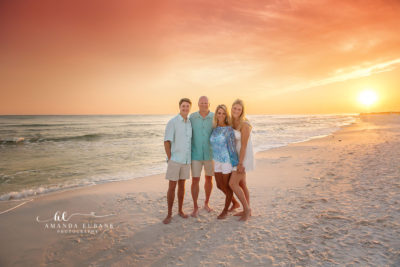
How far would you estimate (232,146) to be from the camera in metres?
A: 4.01

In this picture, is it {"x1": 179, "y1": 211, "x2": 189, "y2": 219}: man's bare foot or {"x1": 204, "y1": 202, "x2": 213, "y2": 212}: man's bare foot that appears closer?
{"x1": 179, "y1": 211, "x2": 189, "y2": 219}: man's bare foot

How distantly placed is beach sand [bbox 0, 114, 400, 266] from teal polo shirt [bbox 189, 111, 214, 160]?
1.26m

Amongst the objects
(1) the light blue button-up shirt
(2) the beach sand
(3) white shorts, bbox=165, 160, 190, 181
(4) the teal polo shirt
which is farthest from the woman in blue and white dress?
(2) the beach sand

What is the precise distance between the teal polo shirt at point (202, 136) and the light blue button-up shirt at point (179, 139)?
0.56ft

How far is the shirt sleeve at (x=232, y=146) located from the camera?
400 centimetres

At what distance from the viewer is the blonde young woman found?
12.9 ft

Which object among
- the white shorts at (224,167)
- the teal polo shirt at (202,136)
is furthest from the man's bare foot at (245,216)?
the teal polo shirt at (202,136)

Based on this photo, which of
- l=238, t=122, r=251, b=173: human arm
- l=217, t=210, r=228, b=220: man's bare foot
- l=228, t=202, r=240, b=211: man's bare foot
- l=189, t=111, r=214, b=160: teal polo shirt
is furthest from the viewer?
l=228, t=202, r=240, b=211: man's bare foot

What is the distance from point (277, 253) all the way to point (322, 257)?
55 centimetres

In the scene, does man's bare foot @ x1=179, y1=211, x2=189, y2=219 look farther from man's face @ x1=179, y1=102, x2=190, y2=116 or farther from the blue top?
man's face @ x1=179, y1=102, x2=190, y2=116

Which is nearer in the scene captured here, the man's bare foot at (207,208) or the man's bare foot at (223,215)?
the man's bare foot at (223,215)

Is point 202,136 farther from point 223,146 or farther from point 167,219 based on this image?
point 167,219

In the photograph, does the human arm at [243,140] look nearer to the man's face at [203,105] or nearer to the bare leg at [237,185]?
the bare leg at [237,185]

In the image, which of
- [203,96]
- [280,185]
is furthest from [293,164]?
[203,96]
